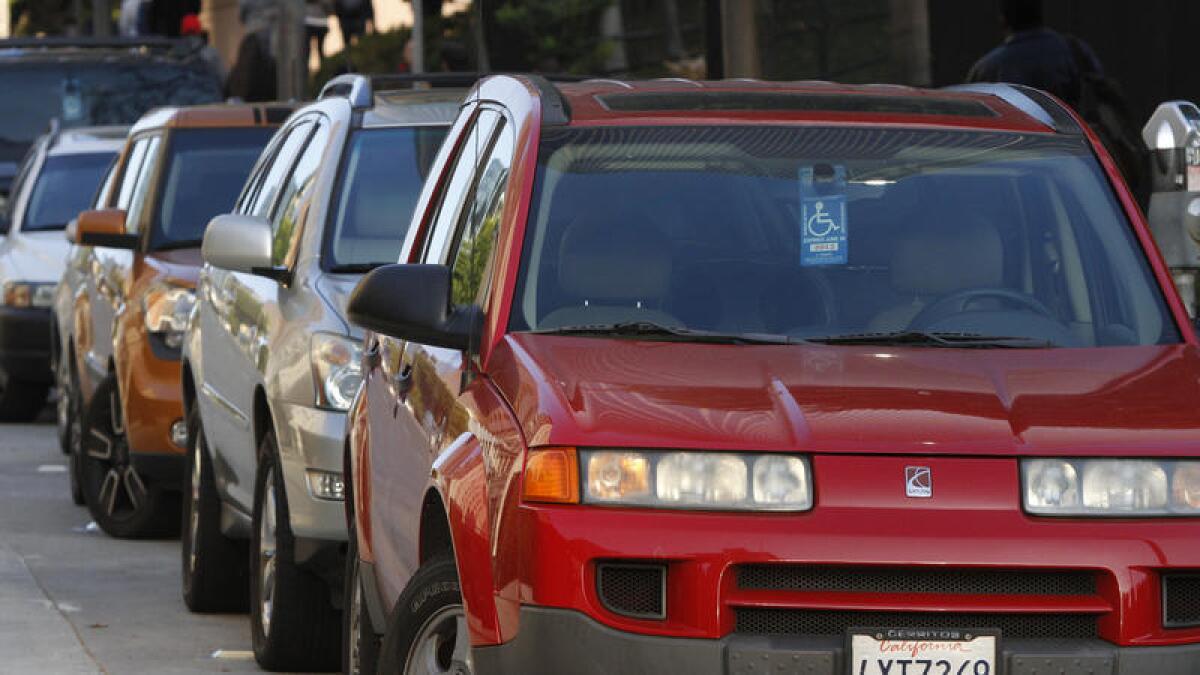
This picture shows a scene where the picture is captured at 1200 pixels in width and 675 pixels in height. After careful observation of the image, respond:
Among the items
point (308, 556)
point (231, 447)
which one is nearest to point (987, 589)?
point (308, 556)

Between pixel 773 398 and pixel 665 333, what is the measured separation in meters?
0.60

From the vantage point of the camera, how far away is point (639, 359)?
564 centimetres

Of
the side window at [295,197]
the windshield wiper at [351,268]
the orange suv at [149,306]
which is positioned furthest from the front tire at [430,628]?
the orange suv at [149,306]

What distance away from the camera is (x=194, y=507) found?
33.1ft

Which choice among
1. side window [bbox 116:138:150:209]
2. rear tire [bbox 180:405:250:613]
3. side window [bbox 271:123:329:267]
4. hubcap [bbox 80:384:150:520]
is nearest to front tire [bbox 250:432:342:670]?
side window [bbox 271:123:329:267]

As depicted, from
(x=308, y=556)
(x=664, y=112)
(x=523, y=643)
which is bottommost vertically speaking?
(x=308, y=556)

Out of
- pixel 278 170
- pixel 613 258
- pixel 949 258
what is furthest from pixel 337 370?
pixel 949 258

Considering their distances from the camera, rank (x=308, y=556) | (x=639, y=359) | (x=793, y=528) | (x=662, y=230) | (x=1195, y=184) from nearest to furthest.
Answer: (x=793, y=528) → (x=639, y=359) → (x=662, y=230) → (x=308, y=556) → (x=1195, y=184)

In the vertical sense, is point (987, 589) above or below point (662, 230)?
below

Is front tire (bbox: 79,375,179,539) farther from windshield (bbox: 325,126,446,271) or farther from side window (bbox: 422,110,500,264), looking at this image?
side window (bbox: 422,110,500,264)

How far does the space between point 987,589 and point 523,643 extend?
0.85m

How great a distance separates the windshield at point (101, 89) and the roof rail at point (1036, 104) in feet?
53.0

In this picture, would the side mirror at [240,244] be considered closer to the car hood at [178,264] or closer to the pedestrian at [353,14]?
the car hood at [178,264]

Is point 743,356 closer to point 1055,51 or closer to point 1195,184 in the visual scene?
point 1195,184
